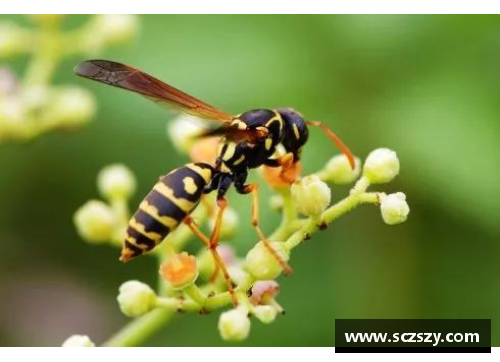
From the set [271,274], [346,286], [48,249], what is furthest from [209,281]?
[48,249]

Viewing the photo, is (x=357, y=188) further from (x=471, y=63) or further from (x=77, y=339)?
(x=471, y=63)

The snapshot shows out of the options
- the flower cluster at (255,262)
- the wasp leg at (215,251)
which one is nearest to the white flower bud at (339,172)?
the flower cluster at (255,262)

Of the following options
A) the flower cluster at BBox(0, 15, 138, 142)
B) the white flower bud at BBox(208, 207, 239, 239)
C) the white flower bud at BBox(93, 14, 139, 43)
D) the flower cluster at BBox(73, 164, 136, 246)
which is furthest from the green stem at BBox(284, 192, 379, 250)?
the white flower bud at BBox(93, 14, 139, 43)

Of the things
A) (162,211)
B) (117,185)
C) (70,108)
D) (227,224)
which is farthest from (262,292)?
(70,108)

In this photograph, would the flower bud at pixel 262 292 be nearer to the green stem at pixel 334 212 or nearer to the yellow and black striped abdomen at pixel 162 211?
the green stem at pixel 334 212

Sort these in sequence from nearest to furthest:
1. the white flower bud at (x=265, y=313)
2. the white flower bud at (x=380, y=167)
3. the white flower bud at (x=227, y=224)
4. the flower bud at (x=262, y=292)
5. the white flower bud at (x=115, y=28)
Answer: the white flower bud at (x=265, y=313)
the flower bud at (x=262, y=292)
the white flower bud at (x=380, y=167)
the white flower bud at (x=227, y=224)
the white flower bud at (x=115, y=28)
